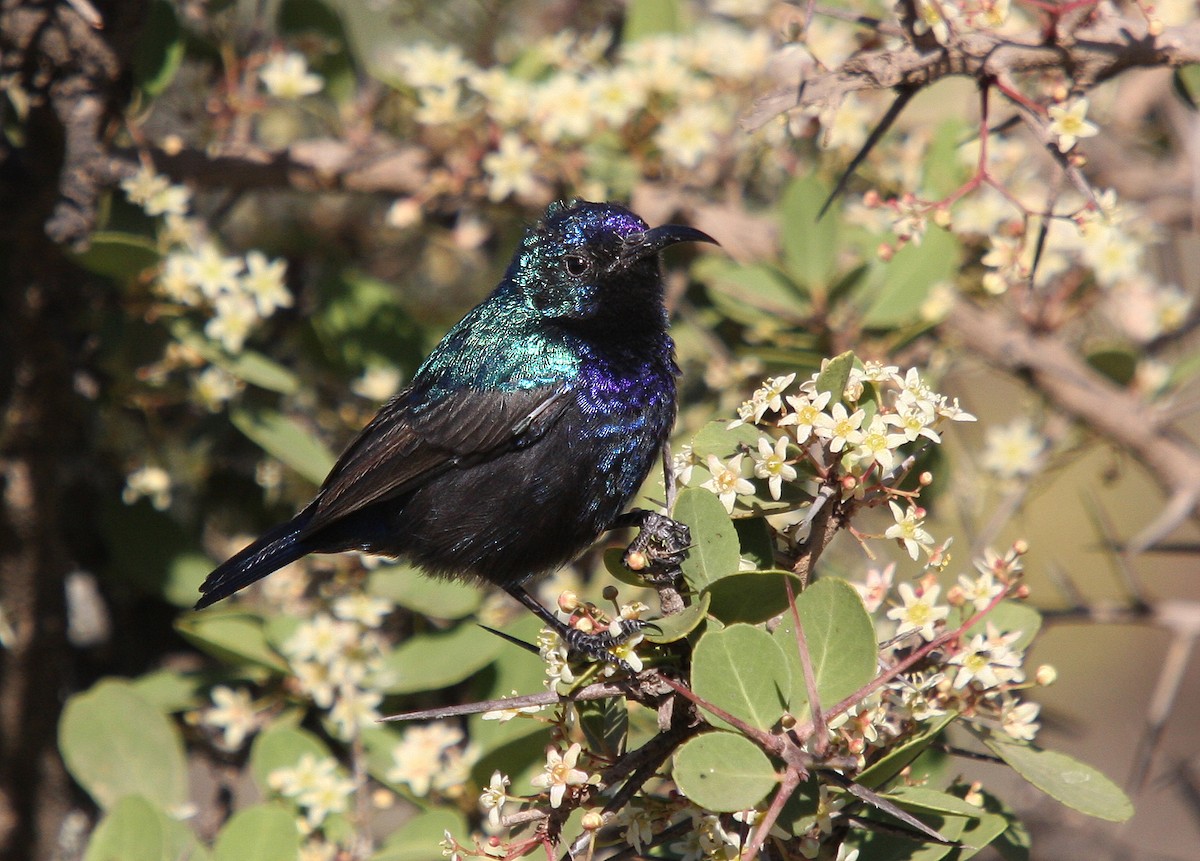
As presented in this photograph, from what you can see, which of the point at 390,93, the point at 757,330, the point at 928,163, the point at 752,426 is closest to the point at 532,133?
the point at 390,93

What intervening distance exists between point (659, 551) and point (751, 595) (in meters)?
0.37

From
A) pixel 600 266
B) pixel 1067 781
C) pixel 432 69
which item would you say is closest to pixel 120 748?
pixel 600 266

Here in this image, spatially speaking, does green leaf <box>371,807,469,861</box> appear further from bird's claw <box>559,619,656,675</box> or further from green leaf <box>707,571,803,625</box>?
green leaf <box>707,571,803,625</box>

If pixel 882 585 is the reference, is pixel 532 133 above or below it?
above

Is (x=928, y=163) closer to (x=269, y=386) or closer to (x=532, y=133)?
(x=532, y=133)

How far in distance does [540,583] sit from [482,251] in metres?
1.39

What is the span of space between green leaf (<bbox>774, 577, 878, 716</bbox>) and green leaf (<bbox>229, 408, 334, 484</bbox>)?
1718mm

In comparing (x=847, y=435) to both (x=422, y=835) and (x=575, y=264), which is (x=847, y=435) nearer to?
(x=575, y=264)

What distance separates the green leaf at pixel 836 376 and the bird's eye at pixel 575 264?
118cm

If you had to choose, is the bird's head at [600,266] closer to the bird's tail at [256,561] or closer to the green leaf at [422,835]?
the bird's tail at [256,561]

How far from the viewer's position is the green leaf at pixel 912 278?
3242 millimetres

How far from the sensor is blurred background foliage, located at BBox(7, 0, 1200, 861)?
122 inches

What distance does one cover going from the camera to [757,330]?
11.6 ft

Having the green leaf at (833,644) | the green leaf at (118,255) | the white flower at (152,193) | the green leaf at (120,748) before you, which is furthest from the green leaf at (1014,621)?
the white flower at (152,193)
